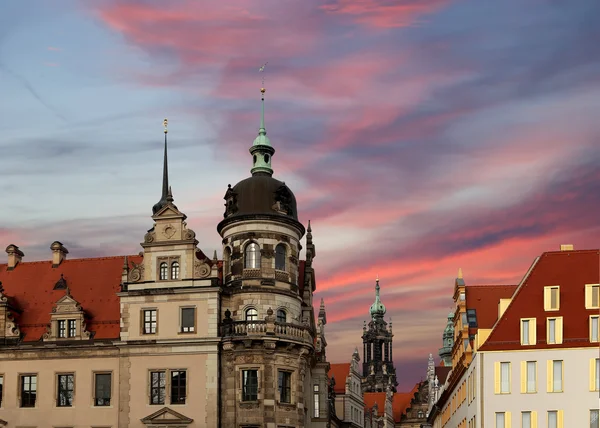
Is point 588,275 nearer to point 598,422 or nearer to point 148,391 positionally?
point 598,422

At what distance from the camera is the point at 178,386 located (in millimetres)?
69625

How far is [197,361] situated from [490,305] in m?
20.7

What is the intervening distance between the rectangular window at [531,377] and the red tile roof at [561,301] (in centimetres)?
106

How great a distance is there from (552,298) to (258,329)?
1982 cm

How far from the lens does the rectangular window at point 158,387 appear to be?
2746 inches

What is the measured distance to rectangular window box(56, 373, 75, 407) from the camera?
71.5 metres

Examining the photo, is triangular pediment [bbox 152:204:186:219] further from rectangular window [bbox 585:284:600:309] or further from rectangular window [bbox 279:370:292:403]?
rectangular window [bbox 585:284:600:309]

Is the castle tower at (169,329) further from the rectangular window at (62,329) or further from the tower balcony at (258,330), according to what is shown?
the rectangular window at (62,329)

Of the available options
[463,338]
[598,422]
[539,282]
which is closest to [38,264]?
[463,338]

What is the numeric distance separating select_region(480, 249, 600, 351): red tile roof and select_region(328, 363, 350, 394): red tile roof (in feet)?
185

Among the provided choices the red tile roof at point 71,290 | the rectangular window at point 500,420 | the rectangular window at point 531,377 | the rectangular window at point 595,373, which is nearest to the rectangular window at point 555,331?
the rectangular window at point 531,377

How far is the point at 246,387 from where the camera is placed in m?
69.1

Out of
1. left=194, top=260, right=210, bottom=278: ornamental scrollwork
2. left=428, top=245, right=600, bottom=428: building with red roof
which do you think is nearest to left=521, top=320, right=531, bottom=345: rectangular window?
left=428, top=245, right=600, bottom=428: building with red roof

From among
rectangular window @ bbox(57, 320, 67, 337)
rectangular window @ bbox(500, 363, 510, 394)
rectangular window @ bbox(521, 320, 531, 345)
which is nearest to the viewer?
rectangular window @ bbox(500, 363, 510, 394)
